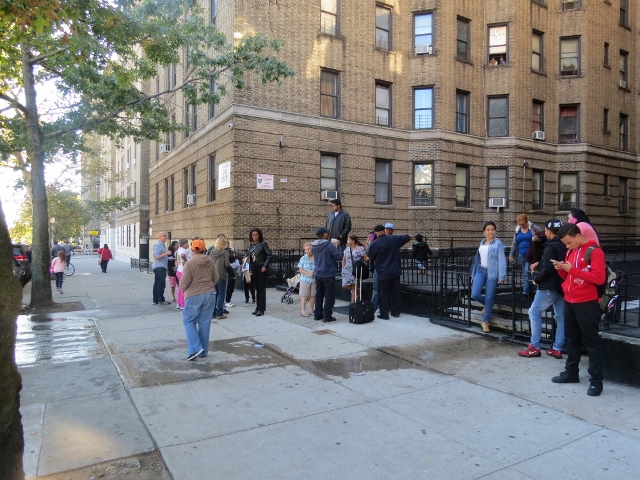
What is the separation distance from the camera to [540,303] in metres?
6.46

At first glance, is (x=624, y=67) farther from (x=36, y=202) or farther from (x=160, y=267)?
(x=36, y=202)

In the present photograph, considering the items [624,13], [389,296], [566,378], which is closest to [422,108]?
[389,296]

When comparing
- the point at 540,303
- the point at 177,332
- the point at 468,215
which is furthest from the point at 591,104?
the point at 177,332

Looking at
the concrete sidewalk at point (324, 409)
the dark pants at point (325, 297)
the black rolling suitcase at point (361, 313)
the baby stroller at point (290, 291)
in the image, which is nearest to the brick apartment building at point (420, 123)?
the baby stroller at point (290, 291)

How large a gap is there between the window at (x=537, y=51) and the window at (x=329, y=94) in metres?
9.98

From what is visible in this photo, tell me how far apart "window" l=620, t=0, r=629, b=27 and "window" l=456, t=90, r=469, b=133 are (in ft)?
36.6

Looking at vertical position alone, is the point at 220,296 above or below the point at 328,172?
below

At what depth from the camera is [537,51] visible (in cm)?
2200

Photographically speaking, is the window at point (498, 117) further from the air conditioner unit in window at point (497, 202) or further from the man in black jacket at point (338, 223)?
the man in black jacket at point (338, 223)

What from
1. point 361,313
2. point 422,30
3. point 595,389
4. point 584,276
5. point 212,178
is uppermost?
point 422,30

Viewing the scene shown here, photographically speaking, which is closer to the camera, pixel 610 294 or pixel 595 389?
pixel 595 389

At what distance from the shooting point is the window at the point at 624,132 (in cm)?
2483

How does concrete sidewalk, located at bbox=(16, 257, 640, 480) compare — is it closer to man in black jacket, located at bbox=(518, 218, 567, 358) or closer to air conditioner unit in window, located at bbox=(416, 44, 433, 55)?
man in black jacket, located at bbox=(518, 218, 567, 358)

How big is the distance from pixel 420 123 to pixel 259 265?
42.0 ft
